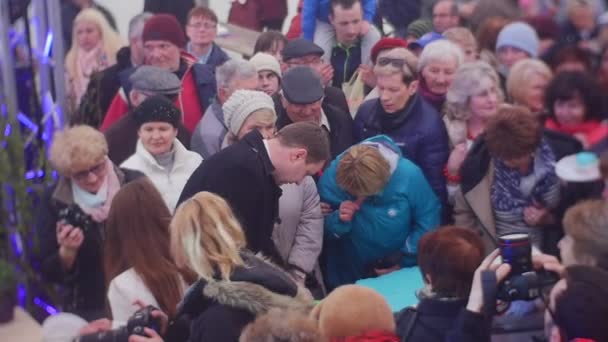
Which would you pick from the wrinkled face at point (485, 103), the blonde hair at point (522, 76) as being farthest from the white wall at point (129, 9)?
the wrinkled face at point (485, 103)

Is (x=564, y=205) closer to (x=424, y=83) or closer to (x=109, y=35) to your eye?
(x=424, y=83)

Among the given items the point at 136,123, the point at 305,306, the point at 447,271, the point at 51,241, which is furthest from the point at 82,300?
the point at 447,271

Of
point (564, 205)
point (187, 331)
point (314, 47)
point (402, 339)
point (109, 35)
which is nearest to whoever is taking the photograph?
point (402, 339)

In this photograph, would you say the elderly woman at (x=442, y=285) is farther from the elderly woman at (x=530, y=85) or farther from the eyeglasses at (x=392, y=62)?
the elderly woman at (x=530, y=85)

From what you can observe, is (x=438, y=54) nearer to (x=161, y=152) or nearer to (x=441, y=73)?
(x=441, y=73)

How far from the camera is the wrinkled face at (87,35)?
7477 mm

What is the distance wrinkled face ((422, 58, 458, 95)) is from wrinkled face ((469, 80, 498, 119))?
48 cm

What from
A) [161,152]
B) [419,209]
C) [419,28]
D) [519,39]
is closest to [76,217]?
[161,152]

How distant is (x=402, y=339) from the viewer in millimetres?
3664

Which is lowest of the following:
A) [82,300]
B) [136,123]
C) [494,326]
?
[82,300]

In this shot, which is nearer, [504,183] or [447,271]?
[447,271]

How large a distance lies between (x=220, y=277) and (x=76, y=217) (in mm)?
1545

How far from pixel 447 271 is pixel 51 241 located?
2.17 metres

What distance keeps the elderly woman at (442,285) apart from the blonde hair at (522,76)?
2212 millimetres
